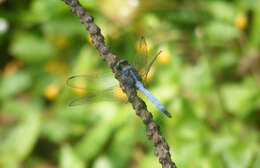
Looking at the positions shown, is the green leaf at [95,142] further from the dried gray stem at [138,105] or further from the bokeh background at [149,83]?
the dried gray stem at [138,105]

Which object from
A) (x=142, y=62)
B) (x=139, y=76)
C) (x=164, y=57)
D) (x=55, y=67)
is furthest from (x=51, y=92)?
(x=139, y=76)

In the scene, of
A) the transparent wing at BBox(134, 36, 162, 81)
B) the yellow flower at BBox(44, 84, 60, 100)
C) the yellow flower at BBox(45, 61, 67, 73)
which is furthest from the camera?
the yellow flower at BBox(45, 61, 67, 73)

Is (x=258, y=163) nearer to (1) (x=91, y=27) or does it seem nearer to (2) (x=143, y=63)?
(2) (x=143, y=63)

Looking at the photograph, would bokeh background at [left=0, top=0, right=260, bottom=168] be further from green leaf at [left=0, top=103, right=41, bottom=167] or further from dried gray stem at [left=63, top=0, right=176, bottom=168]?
dried gray stem at [left=63, top=0, right=176, bottom=168]

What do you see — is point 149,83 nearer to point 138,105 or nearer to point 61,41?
point 61,41

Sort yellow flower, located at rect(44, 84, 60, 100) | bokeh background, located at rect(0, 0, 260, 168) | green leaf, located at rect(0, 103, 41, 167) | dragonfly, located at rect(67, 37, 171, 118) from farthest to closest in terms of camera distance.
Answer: yellow flower, located at rect(44, 84, 60, 100)
green leaf, located at rect(0, 103, 41, 167)
bokeh background, located at rect(0, 0, 260, 168)
dragonfly, located at rect(67, 37, 171, 118)

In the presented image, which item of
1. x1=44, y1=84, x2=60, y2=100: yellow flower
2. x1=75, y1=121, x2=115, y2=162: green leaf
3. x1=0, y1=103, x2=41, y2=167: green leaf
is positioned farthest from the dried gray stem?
x1=44, y1=84, x2=60, y2=100: yellow flower

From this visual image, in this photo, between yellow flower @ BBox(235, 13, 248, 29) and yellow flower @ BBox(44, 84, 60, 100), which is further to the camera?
yellow flower @ BBox(44, 84, 60, 100)
